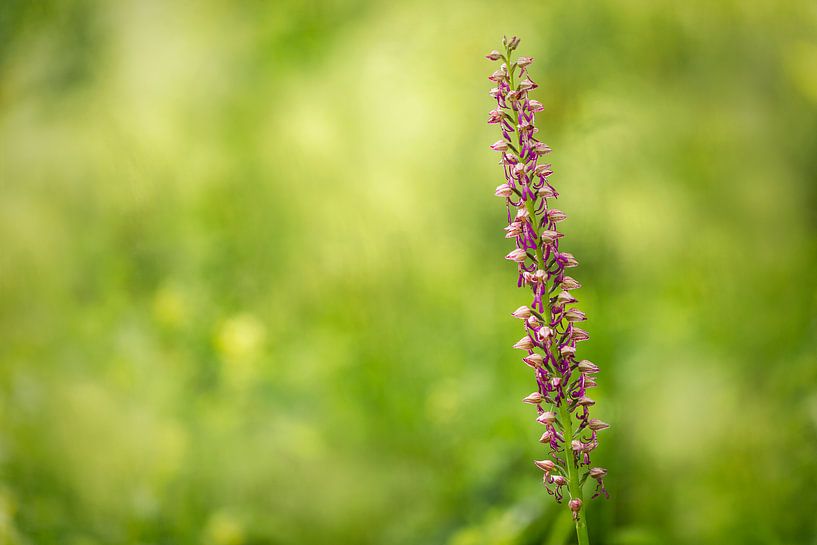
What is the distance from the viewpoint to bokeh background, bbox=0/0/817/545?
1.70 metres

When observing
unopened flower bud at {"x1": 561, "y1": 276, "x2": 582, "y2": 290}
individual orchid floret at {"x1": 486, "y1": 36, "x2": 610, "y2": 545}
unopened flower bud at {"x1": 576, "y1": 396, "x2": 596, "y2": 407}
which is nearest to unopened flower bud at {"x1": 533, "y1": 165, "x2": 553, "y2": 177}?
individual orchid floret at {"x1": 486, "y1": 36, "x2": 610, "y2": 545}

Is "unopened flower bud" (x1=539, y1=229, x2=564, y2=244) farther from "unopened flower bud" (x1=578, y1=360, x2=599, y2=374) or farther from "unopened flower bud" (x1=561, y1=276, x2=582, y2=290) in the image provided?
"unopened flower bud" (x1=578, y1=360, x2=599, y2=374)

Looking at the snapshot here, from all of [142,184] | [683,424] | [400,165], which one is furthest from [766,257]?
[142,184]

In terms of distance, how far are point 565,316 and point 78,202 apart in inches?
91.0

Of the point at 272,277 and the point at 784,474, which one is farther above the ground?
the point at 272,277

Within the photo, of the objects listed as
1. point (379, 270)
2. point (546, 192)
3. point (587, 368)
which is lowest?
point (587, 368)

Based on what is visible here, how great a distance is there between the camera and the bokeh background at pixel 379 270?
1.70m

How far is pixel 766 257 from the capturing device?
1951 millimetres

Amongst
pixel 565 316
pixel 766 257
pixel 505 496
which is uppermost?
pixel 766 257

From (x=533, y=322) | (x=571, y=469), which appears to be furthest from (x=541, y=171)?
(x=571, y=469)

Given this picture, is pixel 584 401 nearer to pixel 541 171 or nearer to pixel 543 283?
pixel 543 283

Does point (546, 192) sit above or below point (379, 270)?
below

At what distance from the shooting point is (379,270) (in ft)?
8.03

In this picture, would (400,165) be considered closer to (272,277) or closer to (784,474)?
(272,277)
